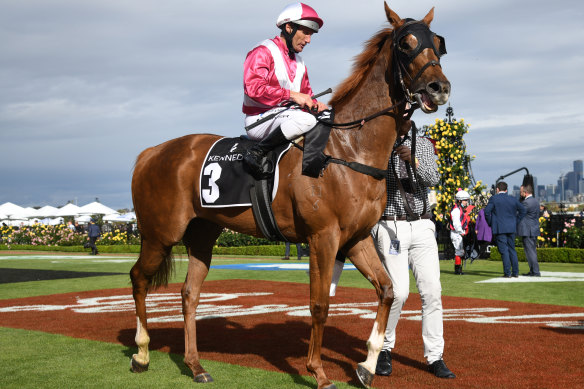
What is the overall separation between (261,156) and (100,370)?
2.15 m

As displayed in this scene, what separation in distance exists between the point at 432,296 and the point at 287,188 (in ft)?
4.80

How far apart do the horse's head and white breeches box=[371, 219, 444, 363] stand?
122 cm

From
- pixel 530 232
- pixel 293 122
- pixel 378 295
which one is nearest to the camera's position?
pixel 293 122

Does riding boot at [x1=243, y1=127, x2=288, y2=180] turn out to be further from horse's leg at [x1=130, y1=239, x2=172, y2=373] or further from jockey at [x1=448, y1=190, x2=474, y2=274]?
jockey at [x1=448, y1=190, x2=474, y2=274]

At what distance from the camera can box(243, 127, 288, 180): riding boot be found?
4.35m

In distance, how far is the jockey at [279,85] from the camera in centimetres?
428

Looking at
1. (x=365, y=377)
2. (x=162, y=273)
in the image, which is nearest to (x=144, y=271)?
(x=162, y=273)

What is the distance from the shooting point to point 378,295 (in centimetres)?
434

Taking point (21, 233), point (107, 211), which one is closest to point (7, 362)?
point (21, 233)

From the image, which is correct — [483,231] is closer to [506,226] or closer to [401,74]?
[506,226]

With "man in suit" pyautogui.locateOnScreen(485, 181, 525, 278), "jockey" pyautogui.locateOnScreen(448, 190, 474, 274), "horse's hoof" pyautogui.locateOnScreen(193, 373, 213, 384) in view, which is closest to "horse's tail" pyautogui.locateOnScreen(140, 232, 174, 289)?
"horse's hoof" pyautogui.locateOnScreen(193, 373, 213, 384)

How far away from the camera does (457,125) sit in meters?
20.3

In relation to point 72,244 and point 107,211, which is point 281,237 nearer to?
point 72,244

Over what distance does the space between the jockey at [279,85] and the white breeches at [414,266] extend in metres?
1.19
